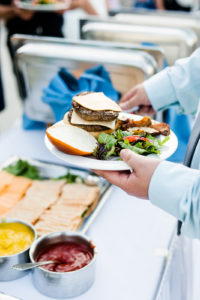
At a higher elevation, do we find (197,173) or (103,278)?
(197,173)

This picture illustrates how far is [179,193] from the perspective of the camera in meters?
0.68

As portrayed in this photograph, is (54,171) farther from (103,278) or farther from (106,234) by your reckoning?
(103,278)

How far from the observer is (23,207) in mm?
1100

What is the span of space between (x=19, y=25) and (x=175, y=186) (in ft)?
7.37

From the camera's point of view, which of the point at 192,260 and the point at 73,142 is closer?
the point at 73,142

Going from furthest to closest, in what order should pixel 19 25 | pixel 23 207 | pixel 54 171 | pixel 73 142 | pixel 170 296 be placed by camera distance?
pixel 19 25 → pixel 54 171 → pixel 23 207 → pixel 170 296 → pixel 73 142

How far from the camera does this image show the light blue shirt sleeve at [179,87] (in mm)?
1087

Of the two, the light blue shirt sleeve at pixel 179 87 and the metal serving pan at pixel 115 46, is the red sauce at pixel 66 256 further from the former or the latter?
the metal serving pan at pixel 115 46

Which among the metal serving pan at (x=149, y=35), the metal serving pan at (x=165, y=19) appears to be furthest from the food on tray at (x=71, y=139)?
the metal serving pan at (x=165, y=19)

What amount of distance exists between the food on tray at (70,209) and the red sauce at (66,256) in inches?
4.0

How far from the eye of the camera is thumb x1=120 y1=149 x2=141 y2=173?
0.73 metres

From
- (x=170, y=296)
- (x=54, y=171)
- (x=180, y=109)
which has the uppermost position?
(x=180, y=109)

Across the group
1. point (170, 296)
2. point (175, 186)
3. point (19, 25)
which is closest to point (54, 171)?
point (170, 296)

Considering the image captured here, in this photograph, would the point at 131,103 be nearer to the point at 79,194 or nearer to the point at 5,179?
the point at 79,194
